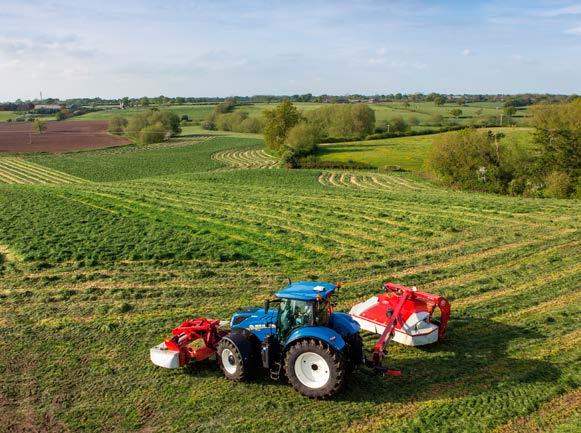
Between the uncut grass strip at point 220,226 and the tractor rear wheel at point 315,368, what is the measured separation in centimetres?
896

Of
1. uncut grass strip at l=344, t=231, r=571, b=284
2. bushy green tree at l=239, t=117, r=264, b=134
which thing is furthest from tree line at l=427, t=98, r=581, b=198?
bushy green tree at l=239, t=117, r=264, b=134

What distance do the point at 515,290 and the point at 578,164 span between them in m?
30.9

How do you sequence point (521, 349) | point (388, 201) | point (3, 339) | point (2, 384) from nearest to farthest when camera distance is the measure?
point (2, 384) < point (521, 349) < point (3, 339) < point (388, 201)

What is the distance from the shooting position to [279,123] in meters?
76.2

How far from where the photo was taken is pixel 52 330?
12523 mm

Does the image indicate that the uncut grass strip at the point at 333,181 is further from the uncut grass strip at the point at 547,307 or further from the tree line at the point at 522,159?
the uncut grass strip at the point at 547,307

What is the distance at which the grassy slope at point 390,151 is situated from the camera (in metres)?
63.0

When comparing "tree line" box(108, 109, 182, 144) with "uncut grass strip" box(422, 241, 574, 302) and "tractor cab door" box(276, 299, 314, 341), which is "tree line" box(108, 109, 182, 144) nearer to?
"uncut grass strip" box(422, 241, 574, 302)

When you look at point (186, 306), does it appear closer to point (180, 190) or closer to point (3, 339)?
point (3, 339)

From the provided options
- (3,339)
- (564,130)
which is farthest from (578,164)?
(3,339)

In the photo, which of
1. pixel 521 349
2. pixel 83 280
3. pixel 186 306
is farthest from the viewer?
pixel 83 280

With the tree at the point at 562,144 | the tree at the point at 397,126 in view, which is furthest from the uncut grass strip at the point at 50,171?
the tree at the point at 397,126

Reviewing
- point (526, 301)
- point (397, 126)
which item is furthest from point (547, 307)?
point (397, 126)

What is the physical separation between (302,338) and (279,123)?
6870cm
